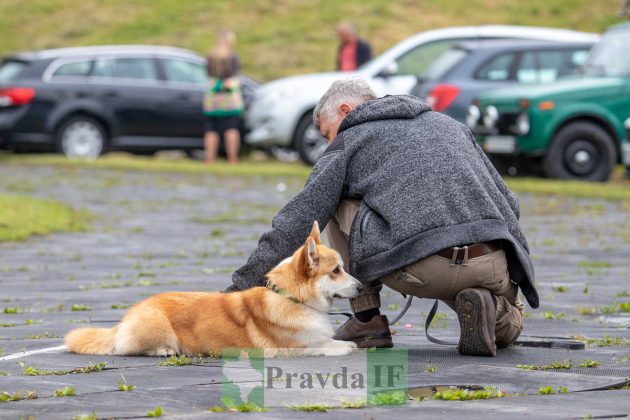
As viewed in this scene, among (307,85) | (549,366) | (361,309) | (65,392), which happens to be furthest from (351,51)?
(65,392)

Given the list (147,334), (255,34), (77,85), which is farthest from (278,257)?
(255,34)

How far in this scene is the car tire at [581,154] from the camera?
1800cm

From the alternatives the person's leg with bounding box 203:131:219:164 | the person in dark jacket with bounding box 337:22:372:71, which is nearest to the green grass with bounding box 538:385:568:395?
the person's leg with bounding box 203:131:219:164

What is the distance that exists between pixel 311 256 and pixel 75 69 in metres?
16.4

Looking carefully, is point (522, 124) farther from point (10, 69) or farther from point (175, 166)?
point (10, 69)

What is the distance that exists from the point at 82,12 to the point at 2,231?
2379 cm

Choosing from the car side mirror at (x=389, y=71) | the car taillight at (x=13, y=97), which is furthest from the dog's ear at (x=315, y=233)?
the car taillight at (x=13, y=97)

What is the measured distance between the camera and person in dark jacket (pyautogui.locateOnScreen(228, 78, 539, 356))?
250 inches

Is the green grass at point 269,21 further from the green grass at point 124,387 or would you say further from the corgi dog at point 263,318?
the green grass at point 124,387

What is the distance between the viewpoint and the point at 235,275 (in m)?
6.89

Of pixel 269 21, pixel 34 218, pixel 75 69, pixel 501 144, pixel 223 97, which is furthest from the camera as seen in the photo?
pixel 269 21

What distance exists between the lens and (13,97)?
2119 centimetres

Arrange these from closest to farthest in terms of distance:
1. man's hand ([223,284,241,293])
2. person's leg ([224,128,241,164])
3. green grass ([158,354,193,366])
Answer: green grass ([158,354,193,366]), man's hand ([223,284,241,293]), person's leg ([224,128,241,164])

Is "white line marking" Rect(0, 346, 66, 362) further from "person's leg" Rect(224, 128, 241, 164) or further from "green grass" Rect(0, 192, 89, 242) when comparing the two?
"person's leg" Rect(224, 128, 241, 164)
